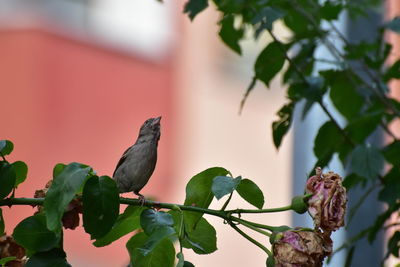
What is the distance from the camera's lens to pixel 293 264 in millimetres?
877

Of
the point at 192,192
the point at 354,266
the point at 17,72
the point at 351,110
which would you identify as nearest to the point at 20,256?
the point at 192,192

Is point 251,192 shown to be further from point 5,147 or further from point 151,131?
point 151,131

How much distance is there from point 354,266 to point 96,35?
4.98 metres

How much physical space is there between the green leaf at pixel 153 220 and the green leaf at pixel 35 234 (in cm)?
11

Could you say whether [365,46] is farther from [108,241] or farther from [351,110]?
[108,241]

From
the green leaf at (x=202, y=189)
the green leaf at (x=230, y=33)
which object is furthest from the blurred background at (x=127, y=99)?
the green leaf at (x=202, y=189)

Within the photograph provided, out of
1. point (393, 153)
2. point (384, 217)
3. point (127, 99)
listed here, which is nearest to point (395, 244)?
point (384, 217)

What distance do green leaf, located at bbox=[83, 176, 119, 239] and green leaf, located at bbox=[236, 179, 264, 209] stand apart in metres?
0.15

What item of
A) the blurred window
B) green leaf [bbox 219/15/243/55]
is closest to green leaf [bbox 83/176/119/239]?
green leaf [bbox 219/15/243/55]

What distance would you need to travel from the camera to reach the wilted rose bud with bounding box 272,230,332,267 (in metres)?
0.88

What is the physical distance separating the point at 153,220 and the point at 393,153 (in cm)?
66

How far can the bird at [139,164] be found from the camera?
144 centimetres

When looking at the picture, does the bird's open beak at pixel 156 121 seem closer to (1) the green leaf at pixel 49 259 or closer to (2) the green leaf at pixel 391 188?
(2) the green leaf at pixel 391 188

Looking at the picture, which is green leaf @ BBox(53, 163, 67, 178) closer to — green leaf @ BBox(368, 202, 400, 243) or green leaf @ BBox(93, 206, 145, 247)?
green leaf @ BBox(93, 206, 145, 247)
